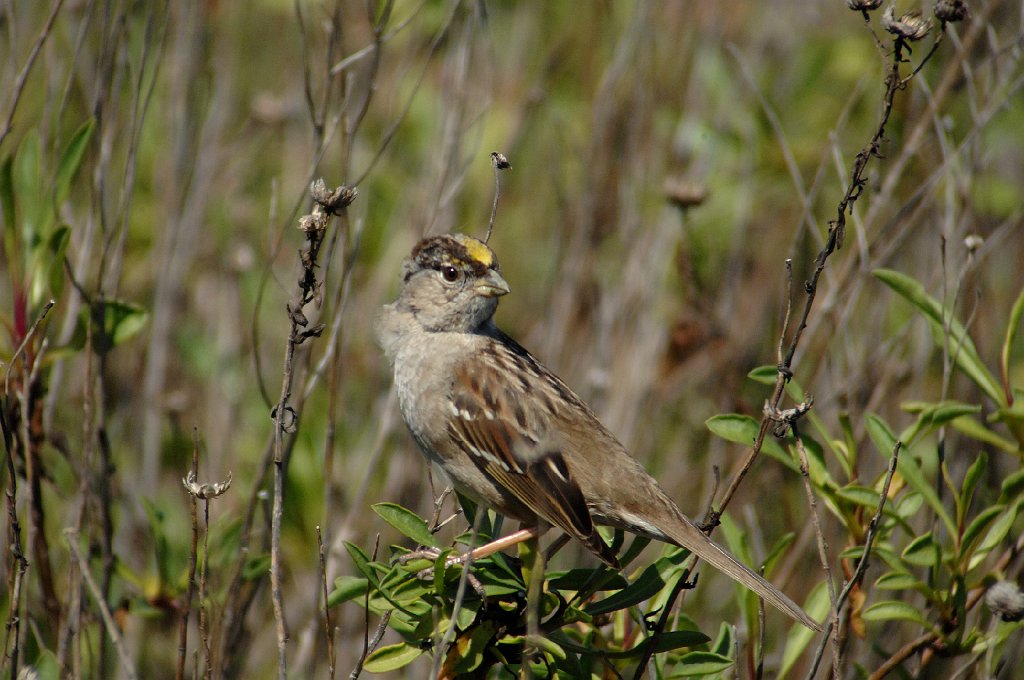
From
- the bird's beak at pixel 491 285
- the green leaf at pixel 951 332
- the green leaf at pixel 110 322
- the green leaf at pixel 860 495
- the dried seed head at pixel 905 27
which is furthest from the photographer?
the bird's beak at pixel 491 285

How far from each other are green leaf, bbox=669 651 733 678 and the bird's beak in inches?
48.3

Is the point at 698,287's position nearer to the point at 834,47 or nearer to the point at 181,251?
the point at 834,47

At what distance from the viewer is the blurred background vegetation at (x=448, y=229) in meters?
2.92

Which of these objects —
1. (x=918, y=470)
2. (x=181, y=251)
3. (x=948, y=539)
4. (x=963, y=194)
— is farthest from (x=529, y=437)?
(x=181, y=251)

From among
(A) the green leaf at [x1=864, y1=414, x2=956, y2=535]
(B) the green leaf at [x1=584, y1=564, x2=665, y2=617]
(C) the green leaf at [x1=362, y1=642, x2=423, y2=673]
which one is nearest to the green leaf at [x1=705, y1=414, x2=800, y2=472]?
(A) the green leaf at [x1=864, y1=414, x2=956, y2=535]

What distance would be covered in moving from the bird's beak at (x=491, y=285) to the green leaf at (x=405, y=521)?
3.28 feet

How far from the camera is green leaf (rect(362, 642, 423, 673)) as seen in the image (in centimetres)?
221

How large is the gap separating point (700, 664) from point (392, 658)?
680mm

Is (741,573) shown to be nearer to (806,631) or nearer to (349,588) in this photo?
(806,631)

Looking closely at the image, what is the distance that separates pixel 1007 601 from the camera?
2162 millimetres

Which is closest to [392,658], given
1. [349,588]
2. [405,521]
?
[349,588]

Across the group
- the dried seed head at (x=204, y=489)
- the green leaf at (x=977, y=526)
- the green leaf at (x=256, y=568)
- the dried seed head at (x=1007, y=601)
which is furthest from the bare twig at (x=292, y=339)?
the green leaf at (x=977, y=526)

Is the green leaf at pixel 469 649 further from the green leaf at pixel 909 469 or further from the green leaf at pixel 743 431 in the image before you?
the green leaf at pixel 909 469

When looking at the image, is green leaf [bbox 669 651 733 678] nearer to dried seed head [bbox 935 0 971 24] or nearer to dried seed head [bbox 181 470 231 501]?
dried seed head [bbox 181 470 231 501]
